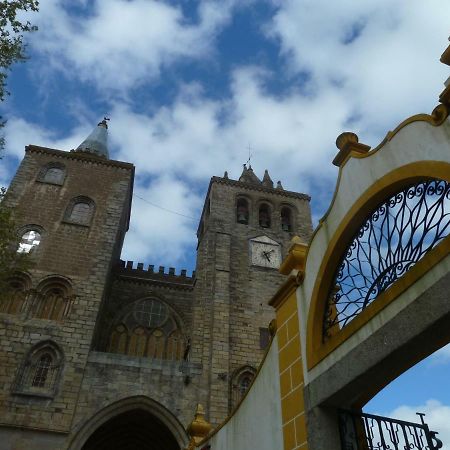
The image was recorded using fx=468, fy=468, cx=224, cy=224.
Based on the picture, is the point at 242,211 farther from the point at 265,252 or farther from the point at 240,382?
the point at 240,382

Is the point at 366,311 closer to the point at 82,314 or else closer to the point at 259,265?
the point at 82,314

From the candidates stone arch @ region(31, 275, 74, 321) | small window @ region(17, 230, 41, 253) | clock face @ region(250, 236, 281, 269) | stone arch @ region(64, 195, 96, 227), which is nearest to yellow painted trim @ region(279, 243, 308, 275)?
stone arch @ region(31, 275, 74, 321)

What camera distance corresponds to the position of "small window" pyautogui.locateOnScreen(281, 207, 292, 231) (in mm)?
23312

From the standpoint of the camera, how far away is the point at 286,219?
24.0 metres

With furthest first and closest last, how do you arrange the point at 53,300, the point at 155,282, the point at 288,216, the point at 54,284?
the point at 288,216 → the point at 155,282 → the point at 54,284 → the point at 53,300

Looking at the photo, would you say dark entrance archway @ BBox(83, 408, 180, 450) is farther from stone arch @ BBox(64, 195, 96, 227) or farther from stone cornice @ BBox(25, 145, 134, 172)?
stone cornice @ BBox(25, 145, 134, 172)

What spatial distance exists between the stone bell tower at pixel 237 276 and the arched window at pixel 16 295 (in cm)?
607

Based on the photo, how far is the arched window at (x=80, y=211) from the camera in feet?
61.7

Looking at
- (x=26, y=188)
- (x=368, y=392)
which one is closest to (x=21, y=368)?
(x=26, y=188)

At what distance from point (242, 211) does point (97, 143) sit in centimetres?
918

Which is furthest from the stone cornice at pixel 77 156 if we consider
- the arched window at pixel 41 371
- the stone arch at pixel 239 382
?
the stone arch at pixel 239 382

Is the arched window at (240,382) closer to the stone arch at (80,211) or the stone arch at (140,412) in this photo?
the stone arch at (140,412)

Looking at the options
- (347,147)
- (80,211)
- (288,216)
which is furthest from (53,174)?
(347,147)

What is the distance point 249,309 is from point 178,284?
387cm
